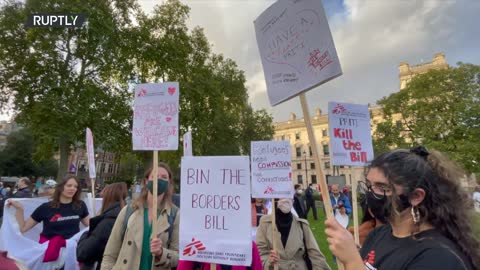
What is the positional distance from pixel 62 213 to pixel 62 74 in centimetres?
1901

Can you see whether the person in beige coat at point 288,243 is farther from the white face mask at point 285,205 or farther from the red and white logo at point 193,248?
the red and white logo at point 193,248

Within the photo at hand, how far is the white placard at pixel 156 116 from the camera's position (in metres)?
3.81

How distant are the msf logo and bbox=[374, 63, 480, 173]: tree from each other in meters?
27.4

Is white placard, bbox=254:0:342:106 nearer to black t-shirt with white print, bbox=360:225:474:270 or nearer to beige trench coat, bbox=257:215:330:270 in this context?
black t-shirt with white print, bbox=360:225:474:270

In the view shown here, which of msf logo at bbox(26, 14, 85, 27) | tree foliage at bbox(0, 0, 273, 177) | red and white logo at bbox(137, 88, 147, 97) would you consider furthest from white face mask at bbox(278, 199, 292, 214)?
msf logo at bbox(26, 14, 85, 27)

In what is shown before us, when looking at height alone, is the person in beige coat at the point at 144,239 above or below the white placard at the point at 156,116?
below

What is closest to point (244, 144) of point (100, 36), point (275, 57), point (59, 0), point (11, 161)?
point (100, 36)

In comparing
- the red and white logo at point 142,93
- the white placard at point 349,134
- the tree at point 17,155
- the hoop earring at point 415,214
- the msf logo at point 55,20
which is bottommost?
the hoop earring at point 415,214

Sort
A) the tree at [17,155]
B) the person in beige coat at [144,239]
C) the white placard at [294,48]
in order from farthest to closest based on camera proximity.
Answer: the tree at [17,155], the person in beige coat at [144,239], the white placard at [294,48]

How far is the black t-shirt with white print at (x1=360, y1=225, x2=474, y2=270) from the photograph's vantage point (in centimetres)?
153

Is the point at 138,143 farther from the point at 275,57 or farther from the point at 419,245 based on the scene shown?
the point at 419,245

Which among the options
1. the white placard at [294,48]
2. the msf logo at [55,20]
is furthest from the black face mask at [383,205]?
the msf logo at [55,20]

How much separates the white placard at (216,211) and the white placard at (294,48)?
83cm

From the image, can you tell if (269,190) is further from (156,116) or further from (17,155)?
(17,155)
